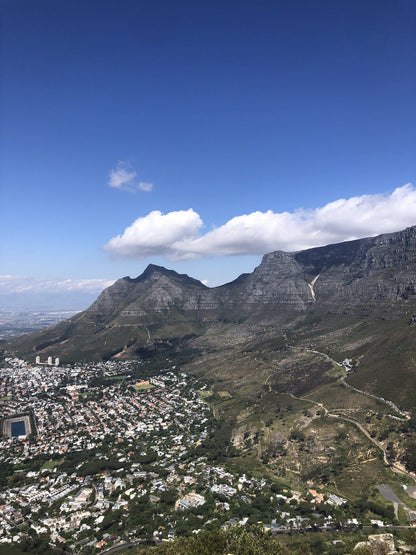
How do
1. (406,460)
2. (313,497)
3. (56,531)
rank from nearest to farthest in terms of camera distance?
(56,531), (313,497), (406,460)

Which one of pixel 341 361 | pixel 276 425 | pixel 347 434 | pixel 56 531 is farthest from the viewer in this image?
pixel 341 361

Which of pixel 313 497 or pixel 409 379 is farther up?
pixel 409 379

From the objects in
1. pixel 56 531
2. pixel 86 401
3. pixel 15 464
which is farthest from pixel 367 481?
pixel 86 401

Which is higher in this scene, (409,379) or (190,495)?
(409,379)

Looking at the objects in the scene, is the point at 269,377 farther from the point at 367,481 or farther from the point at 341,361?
the point at 367,481

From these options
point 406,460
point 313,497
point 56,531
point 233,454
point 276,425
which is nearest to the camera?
point 56,531

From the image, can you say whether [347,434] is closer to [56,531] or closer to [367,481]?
[367,481]

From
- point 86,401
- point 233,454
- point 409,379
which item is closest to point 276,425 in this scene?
point 233,454

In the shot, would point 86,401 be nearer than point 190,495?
No

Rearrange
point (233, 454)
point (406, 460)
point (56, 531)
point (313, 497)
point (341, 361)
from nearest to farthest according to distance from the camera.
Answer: point (56, 531) < point (313, 497) < point (406, 460) < point (233, 454) < point (341, 361)
